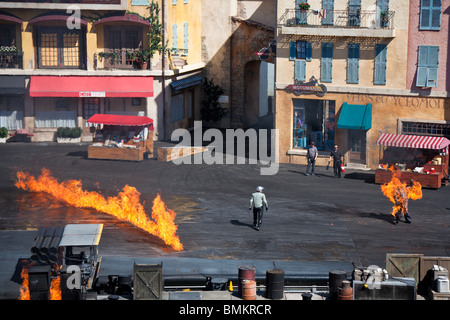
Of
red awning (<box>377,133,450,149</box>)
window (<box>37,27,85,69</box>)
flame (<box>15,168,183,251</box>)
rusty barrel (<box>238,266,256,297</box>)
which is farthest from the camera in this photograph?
window (<box>37,27,85,69</box>)

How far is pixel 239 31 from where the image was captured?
50.4 meters

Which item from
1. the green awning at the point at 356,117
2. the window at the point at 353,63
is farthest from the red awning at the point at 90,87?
the window at the point at 353,63

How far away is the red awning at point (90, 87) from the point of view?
44375 mm

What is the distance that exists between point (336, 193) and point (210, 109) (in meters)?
19.1

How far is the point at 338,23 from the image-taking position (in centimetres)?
3878

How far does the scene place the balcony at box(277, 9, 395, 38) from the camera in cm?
3781

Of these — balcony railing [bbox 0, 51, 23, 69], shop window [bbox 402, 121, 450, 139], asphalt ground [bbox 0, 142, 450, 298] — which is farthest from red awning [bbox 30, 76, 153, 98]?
shop window [bbox 402, 121, 450, 139]

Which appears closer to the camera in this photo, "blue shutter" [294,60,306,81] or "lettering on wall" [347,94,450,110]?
"lettering on wall" [347,94,450,110]

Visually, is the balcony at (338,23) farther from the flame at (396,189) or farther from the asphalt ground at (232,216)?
the flame at (396,189)

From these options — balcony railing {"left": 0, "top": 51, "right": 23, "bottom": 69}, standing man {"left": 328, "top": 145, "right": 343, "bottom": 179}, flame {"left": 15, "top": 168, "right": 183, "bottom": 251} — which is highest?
balcony railing {"left": 0, "top": 51, "right": 23, "bottom": 69}

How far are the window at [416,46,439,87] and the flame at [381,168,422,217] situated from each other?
522cm

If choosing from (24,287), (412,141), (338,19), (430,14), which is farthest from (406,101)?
(24,287)

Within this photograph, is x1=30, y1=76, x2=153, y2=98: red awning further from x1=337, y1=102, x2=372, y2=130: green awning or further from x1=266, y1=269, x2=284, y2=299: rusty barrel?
x1=266, y1=269, x2=284, y2=299: rusty barrel
